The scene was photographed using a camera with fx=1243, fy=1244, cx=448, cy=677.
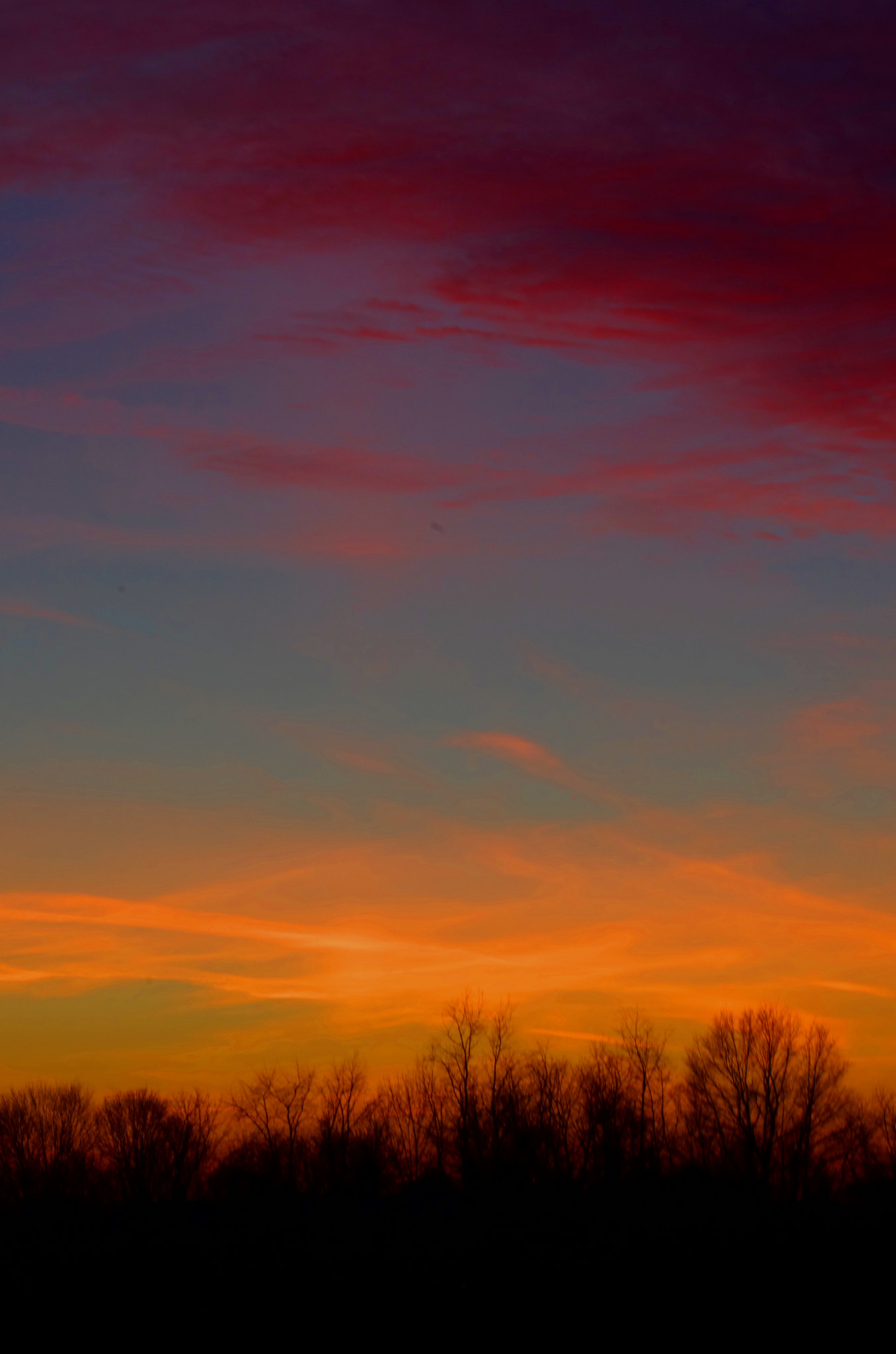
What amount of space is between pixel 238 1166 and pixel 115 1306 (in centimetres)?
5429

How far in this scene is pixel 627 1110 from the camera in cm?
9519

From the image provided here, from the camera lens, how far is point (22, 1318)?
48.6 meters

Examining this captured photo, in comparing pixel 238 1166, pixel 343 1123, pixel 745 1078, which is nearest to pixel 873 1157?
pixel 745 1078

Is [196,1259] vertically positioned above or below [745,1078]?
below

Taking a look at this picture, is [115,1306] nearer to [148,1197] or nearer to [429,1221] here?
[429,1221]

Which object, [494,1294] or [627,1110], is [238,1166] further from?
[494,1294]

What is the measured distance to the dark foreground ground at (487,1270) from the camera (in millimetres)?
45344

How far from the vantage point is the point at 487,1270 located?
5359 cm

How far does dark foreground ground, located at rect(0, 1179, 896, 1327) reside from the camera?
149 ft

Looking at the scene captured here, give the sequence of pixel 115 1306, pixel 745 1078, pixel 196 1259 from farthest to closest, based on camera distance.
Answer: pixel 745 1078 < pixel 196 1259 < pixel 115 1306

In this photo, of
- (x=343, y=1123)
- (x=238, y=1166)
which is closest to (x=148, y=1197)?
(x=238, y=1166)

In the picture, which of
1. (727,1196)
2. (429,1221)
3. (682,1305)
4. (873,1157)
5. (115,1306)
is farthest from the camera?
(873,1157)

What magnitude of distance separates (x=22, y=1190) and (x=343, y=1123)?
2720 cm

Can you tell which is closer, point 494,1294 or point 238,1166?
point 494,1294
